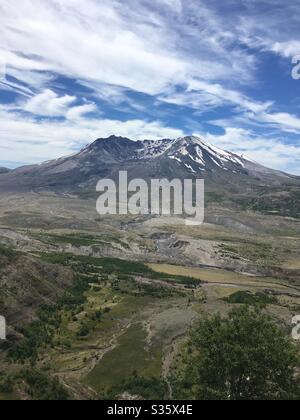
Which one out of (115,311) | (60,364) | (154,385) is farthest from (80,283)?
(154,385)

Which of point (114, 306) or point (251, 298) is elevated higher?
point (114, 306)

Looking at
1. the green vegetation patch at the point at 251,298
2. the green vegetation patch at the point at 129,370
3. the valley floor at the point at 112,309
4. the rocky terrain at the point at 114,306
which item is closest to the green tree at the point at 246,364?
the valley floor at the point at 112,309

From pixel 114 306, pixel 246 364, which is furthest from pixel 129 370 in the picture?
pixel 114 306

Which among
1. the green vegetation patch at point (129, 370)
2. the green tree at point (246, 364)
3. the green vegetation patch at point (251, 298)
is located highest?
the green tree at point (246, 364)

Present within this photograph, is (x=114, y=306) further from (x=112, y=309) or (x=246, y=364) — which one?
(x=246, y=364)

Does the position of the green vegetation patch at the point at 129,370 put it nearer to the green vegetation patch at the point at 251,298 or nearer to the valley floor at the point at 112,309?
the valley floor at the point at 112,309

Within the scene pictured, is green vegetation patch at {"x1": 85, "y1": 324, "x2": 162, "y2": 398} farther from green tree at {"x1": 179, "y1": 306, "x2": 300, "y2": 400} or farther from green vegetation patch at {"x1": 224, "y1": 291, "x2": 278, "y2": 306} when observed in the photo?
green vegetation patch at {"x1": 224, "y1": 291, "x2": 278, "y2": 306}

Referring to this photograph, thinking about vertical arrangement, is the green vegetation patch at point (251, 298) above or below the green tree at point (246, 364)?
below
